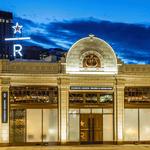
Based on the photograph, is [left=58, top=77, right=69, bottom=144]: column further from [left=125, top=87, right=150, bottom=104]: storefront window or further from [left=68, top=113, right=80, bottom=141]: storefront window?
[left=125, top=87, right=150, bottom=104]: storefront window

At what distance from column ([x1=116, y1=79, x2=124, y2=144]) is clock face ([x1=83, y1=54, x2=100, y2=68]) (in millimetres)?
2475

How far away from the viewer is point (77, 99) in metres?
45.2

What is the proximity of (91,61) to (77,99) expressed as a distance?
12.2 feet

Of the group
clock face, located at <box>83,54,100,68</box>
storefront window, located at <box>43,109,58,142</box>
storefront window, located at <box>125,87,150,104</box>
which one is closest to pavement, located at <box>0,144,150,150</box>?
storefront window, located at <box>43,109,58,142</box>

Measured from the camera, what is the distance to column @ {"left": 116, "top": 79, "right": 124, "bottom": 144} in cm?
4509

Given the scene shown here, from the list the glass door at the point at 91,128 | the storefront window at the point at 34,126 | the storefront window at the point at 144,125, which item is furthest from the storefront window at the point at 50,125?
the storefront window at the point at 144,125

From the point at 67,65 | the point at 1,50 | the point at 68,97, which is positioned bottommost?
the point at 68,97

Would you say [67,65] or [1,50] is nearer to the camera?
[67,65]

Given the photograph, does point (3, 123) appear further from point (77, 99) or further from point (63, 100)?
point (77, 99)

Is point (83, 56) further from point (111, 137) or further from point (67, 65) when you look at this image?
point (111, 137)

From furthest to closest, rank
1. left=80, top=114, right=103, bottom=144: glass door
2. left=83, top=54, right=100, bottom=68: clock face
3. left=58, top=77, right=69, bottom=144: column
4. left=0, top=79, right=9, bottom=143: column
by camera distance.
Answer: left=83, top=54, right=100, bottom=68: clock face
left=80, top=114, right=103, bottom=144: glass door
left=58, top=77, right=69, bottom=144: column
left=0, top=79, right=9, bottom=143: column

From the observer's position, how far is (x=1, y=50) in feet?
485

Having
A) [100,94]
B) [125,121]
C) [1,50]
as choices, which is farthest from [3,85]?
[1,50]

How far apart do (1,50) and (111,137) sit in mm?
106246
